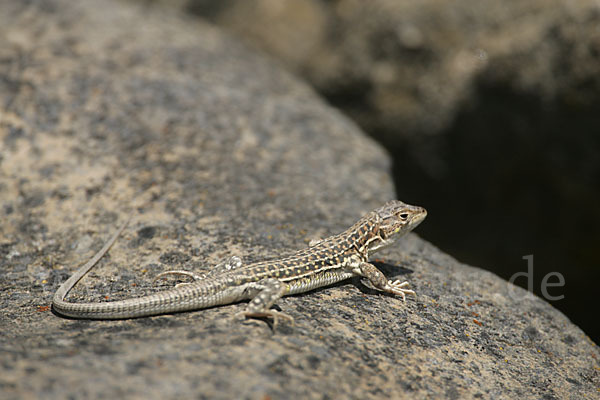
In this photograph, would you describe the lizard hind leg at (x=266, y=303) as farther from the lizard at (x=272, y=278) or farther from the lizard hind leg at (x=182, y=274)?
the lizard hind leg at (x=182, y=274)

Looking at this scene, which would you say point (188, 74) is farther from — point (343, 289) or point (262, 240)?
point (343, 289)

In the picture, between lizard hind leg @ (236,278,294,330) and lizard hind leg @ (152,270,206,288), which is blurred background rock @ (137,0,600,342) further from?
lizard hind leg @ (152,270,206,288)

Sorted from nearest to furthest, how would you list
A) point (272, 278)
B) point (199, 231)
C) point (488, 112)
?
point (272, 278), point (199, 231), point (488, 112)

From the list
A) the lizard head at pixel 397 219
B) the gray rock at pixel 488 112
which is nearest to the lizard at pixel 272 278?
the lizard head at pixel 397 219

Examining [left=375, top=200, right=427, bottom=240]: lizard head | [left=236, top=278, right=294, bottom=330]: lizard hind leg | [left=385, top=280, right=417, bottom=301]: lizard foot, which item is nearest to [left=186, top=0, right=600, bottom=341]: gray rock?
[left=375, top=200, right=427, bottom=240]: lizard head

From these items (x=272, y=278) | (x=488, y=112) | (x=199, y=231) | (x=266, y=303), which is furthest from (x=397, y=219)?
(x=488, y=112)

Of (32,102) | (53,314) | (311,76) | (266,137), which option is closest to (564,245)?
(266,137)

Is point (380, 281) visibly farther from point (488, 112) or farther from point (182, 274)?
point (488, 112)
